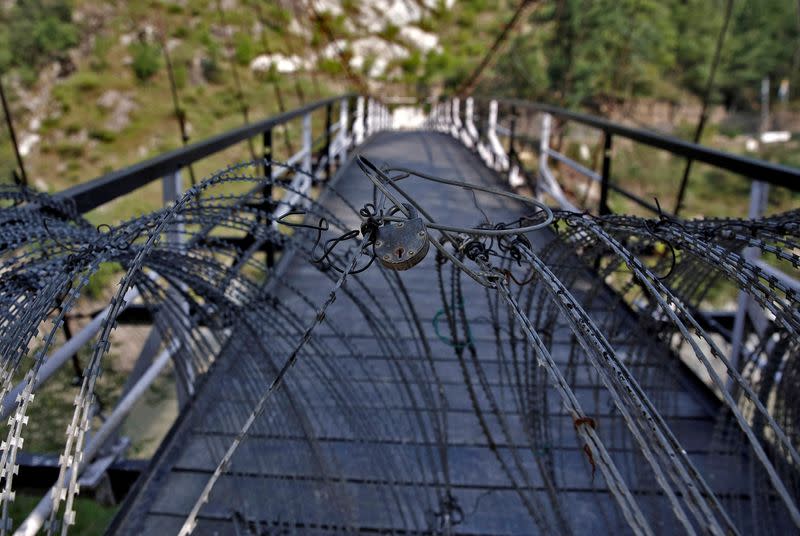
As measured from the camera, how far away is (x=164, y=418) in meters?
7.09

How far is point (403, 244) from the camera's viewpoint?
1.12 meters

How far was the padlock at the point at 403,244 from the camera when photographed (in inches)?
43.8

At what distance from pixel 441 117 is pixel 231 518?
1231 centimetres

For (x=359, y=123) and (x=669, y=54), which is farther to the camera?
(x=669, y=54)

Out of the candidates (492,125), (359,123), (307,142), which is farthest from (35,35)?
(307,142)

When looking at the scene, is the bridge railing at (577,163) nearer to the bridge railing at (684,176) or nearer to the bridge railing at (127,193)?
the bridge railing at (684,176)

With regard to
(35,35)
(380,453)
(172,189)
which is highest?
(35,35)


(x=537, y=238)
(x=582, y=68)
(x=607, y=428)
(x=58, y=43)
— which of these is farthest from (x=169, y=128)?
(x=607, y=428)

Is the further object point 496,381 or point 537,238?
point 537,238

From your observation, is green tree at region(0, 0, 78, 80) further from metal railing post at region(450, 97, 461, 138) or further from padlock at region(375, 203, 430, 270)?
padlock at region(375, 203, 430, 270)

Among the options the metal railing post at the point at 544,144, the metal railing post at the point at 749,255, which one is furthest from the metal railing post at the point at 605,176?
the metal railing post at the point at 544,144

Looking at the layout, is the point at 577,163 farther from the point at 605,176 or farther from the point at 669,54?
the point at 669,54

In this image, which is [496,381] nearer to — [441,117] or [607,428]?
[607,428]

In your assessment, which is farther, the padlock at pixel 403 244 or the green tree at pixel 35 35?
the green tree at pixel 35 35
